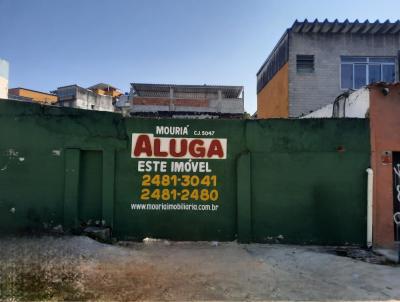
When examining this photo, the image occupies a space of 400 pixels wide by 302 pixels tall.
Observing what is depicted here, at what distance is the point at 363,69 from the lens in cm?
1492

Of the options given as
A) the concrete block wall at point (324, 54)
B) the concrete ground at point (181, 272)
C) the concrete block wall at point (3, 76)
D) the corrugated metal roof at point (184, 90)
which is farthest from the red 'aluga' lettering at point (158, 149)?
the corrugated metal roof at point (184, 90)

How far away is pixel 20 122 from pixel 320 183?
255 inches

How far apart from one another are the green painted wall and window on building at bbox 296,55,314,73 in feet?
25.7

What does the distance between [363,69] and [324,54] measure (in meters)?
1.75

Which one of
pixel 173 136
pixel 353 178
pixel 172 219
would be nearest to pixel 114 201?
pixel 172 219

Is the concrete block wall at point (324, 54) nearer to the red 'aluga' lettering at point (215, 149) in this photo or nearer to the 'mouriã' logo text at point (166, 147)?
the red 'aluga' lettering at point (215, 149)

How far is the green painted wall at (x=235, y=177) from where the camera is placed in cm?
749

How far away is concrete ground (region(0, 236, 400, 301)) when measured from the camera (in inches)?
189

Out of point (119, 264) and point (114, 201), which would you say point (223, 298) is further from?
point (114, 201)

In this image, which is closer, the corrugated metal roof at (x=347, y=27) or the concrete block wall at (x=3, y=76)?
the concrete block wall at (x=3, y=76)

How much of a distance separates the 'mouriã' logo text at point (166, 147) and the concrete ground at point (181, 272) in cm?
190

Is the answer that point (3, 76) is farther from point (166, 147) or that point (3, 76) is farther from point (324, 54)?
point (324, 54)

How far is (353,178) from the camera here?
764 cm

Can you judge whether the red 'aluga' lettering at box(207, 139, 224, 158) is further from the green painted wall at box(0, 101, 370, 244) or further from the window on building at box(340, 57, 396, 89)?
the window on building at box(340, 57, 396, 89)
